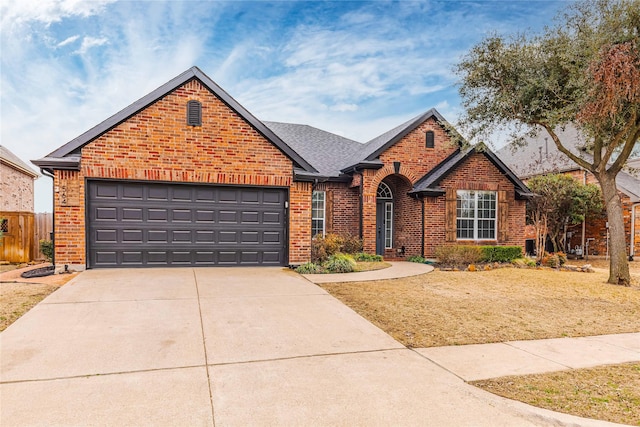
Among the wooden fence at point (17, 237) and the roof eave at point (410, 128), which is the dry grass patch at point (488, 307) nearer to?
the roof eave at point (410, 128)

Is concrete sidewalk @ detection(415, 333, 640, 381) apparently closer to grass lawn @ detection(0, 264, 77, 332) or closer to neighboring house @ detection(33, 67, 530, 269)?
grass lawn @ detection(0, 264, 77, 332)

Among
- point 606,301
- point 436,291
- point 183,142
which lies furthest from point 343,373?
point 183,142

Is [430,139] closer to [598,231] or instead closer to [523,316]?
[523,316]

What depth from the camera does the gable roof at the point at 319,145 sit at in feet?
53.0

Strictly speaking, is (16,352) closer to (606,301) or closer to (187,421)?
(187,421)

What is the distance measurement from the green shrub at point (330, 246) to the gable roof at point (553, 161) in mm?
8622

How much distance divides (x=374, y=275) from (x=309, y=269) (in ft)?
5.82

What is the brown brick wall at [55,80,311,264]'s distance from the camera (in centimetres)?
980

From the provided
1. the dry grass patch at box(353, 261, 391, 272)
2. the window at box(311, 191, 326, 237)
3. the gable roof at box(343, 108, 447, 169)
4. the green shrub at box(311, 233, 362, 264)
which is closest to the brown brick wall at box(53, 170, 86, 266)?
the green shrub at box(311, 233, 362, 264)

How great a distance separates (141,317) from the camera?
595 centimetres

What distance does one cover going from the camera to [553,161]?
822 inches

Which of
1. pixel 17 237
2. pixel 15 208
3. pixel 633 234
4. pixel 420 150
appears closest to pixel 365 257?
pixel 420 150

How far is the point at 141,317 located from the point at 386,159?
36.5ft

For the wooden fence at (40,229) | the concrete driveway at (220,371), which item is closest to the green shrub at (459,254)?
the concrete driveway at (220,371)
